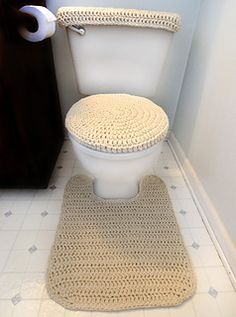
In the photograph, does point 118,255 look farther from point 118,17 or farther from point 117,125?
point 118,17

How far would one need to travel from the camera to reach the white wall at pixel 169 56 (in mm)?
Answer: 1065

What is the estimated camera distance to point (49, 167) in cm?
111

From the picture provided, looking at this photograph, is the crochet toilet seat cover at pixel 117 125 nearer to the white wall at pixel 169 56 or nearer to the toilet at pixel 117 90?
the toilet at pixel 117 90

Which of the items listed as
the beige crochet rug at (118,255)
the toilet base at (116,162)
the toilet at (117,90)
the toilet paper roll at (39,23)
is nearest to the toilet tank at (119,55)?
the toilet at (117,90)

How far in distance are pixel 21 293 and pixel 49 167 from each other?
531 millimetres

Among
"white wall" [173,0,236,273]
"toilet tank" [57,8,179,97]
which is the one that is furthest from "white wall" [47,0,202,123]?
"toilet tank" [57,8,179,97]

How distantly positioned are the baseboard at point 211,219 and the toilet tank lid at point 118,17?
0.64 meters

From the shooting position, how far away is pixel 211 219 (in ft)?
3.07

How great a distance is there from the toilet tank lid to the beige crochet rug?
687 mm

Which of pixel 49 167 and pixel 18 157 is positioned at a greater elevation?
pixel 18 157

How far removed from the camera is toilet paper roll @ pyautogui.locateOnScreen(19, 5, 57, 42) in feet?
2.45

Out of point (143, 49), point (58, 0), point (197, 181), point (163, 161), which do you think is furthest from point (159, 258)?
point (58, 0)

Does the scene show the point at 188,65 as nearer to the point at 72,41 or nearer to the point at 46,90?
the point at 72,41

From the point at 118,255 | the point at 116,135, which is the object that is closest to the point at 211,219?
the point at 118,255
